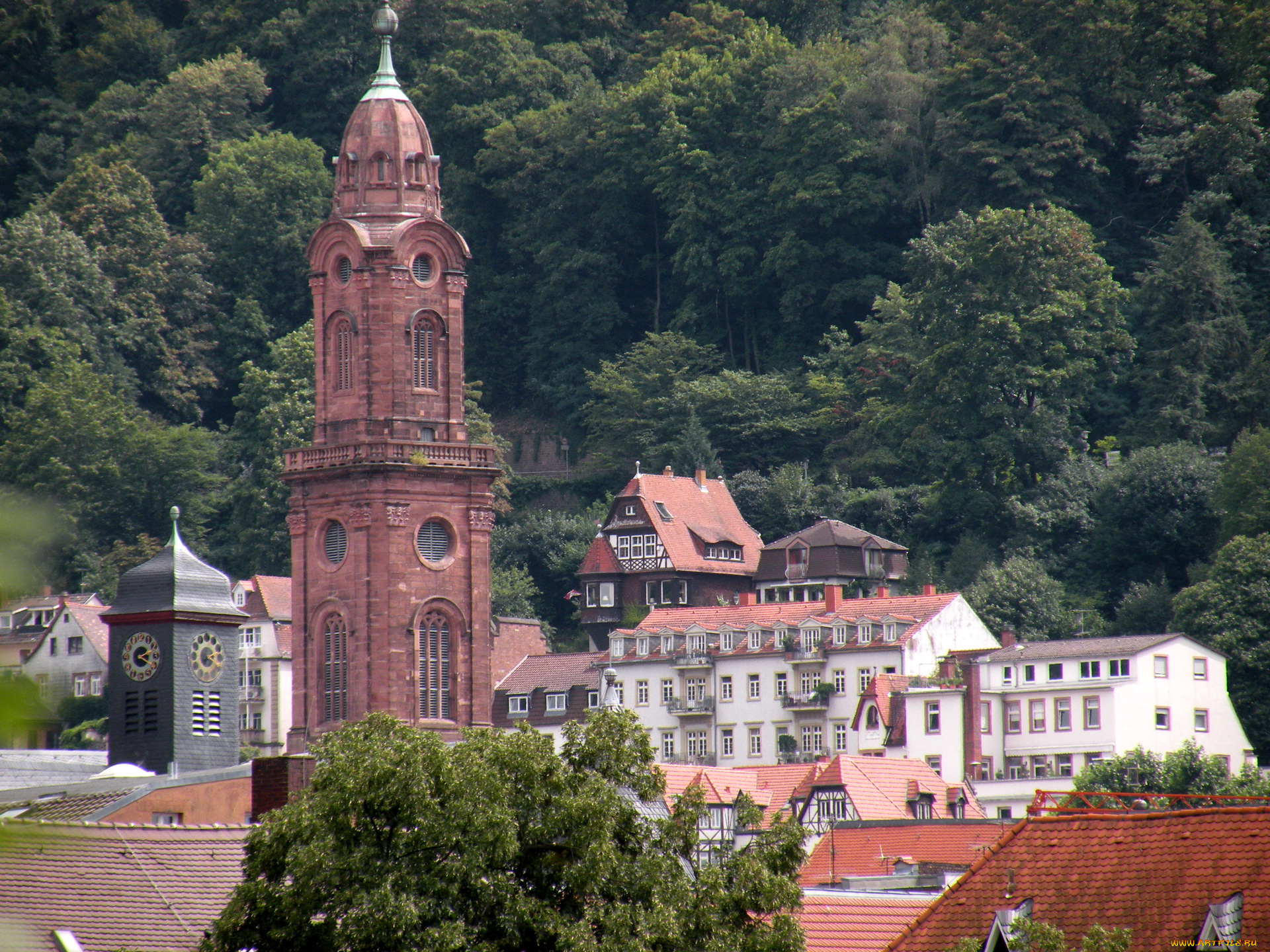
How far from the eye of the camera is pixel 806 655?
376 feet

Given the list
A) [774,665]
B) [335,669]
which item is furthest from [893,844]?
[774,665]

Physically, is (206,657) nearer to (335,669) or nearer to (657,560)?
(335,669)

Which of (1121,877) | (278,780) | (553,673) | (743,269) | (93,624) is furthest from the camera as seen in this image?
(743,269)

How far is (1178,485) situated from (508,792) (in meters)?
88.0

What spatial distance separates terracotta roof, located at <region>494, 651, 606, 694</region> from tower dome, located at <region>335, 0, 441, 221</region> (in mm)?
26207

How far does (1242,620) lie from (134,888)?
2941 inches

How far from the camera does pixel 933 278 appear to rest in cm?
12556

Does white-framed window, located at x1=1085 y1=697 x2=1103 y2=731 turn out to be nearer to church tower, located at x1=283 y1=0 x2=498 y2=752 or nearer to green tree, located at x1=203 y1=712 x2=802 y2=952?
church tower, located at x1=283 y1=0 x2=498 y2=752

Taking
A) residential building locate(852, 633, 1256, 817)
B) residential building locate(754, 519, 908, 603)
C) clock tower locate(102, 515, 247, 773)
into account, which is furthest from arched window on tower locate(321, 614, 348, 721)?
residential building locate(754, 519, 908, 603)

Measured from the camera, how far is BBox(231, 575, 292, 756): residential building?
390 ft

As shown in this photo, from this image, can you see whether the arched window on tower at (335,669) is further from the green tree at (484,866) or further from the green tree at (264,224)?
the green tree at (484,866)

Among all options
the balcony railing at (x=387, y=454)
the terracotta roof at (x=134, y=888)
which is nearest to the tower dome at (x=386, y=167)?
the balcony railing at (x=387, y=454)

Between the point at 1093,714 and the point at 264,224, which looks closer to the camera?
the point at 1093,714

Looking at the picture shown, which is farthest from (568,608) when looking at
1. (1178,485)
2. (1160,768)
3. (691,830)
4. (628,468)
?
(691,830)
